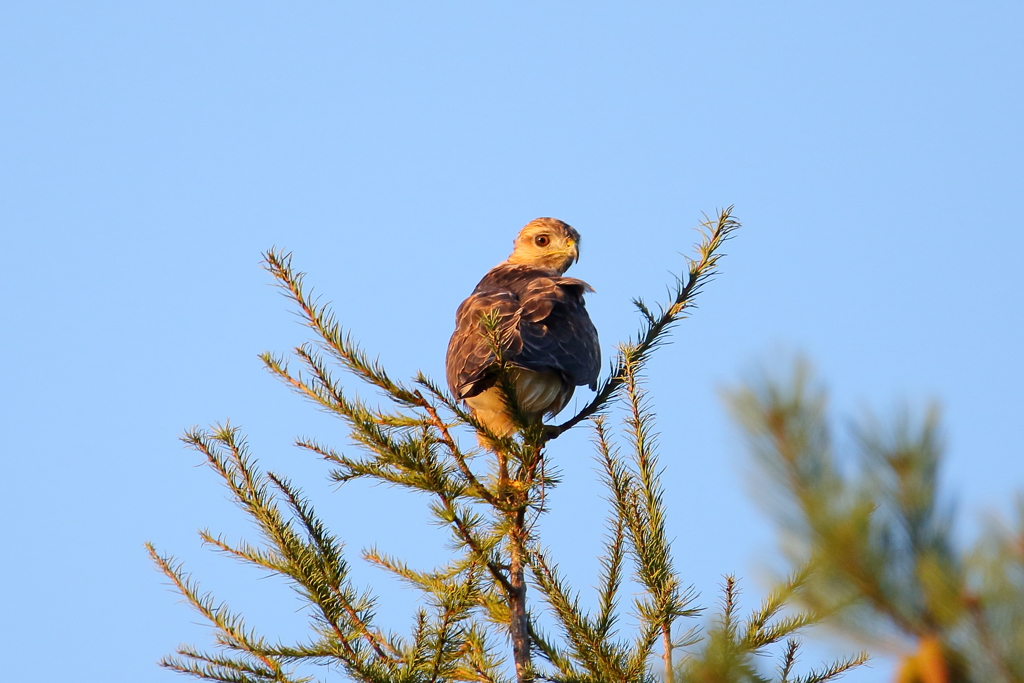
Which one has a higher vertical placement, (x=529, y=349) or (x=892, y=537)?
(x=529, y=349)

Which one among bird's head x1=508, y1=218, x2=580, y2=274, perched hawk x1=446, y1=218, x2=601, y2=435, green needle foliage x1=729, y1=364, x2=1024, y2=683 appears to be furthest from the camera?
bird's head x1=508, y1=218, x2=580, y2=274

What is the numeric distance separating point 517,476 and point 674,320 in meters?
1.31

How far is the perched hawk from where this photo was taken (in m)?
5.70

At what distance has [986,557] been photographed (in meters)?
1.37

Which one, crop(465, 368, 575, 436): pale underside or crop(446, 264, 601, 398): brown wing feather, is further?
crop(465, 368, 575, 436): pale underside

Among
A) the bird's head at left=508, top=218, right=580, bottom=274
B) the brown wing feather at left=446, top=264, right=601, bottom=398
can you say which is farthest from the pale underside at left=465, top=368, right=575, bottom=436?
the bird's head at left=508, top=218, right=580, bottom=274

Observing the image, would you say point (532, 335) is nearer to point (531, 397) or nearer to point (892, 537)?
point (531, 397)

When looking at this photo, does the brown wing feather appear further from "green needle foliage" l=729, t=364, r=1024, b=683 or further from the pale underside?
"green needle foliage" l=729, t=364, r=1024, b=683

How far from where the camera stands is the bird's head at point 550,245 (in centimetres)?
931

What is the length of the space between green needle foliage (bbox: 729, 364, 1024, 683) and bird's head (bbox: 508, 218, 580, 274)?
7.77m

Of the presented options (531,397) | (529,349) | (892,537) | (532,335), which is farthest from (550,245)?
(892,537)

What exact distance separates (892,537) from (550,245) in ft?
26.1

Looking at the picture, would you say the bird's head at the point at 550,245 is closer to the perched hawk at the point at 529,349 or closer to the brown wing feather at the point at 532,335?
the perched hawk at the point at 529,349

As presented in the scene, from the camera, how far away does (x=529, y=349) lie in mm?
5863
